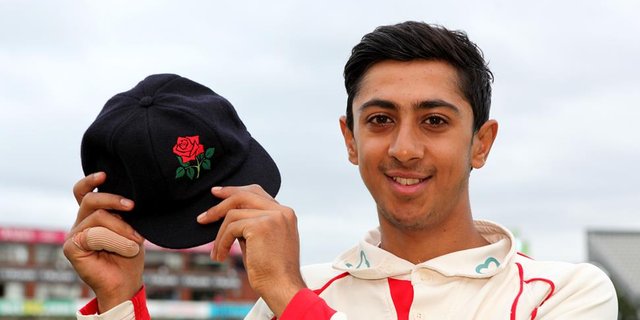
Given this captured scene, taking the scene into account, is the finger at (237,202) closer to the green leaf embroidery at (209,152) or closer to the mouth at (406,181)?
the green leaf embroidery at (209,152)

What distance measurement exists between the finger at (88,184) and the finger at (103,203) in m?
0.04

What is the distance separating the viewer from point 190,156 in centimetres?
311

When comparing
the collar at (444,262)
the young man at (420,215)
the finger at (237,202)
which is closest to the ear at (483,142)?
the young man at (420,215)

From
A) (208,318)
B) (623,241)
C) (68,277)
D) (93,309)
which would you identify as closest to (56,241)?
(68,277)

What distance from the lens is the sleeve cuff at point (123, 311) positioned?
3.36 m

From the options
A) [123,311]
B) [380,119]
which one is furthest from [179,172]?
[380,119]

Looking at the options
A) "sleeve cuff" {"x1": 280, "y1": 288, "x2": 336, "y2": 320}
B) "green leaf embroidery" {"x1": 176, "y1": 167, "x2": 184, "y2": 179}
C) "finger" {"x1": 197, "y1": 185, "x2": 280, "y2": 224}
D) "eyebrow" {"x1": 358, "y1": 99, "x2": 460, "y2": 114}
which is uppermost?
"eyebrow" {"x1": 358, "y1": 99, "x2": 460, "y2": 114}

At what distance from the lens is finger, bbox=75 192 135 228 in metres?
3.16

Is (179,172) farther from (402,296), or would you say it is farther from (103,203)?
(402,296)

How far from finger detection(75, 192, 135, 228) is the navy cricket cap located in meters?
0.03

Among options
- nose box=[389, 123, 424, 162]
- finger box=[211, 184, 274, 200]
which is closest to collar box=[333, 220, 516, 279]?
nose box=[389, 123, 424, 162]

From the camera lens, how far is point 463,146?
331 centimetres

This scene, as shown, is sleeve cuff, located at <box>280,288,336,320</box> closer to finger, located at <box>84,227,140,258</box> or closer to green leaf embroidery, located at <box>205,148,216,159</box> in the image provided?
green leaf embroidery, located at <box>205,148,216,159</box>

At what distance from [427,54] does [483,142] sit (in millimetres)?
382
